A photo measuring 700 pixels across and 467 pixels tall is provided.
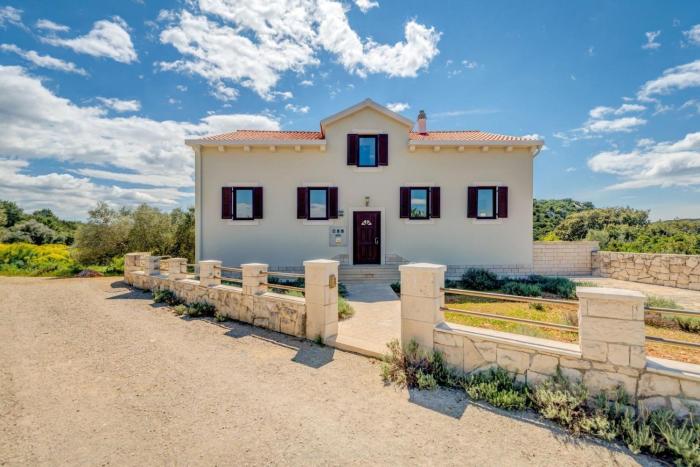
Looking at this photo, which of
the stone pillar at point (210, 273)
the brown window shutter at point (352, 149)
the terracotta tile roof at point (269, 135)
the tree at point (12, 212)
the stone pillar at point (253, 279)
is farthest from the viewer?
the tree at point (12, 212)

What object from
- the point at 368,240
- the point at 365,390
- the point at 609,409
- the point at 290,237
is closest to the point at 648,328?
the point at 609,409

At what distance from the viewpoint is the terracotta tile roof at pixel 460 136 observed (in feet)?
41.0

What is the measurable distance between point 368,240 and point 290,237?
118 inches

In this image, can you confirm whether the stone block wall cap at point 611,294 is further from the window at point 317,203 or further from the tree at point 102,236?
the tree at point 102,236

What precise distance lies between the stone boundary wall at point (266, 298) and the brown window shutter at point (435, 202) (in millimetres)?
7627

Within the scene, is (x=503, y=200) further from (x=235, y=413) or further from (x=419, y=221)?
(x=235, y=413)

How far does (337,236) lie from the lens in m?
12.2

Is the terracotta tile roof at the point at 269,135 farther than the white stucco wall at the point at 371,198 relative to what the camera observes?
Yes

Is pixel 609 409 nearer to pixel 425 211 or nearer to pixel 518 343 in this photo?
pixel 518 343

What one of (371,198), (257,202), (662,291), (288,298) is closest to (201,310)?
(288,298)

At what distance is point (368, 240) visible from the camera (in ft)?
40.4

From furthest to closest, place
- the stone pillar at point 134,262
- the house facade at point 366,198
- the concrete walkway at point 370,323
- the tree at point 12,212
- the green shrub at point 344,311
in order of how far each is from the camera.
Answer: the tree at point 12,212 < the house facade at point 366,198 < the stone pillar at point 134,262 < the green shrub at point 344,311 < the concrete walkway at point 370,323

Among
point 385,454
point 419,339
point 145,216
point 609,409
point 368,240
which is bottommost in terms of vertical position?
point 385,454

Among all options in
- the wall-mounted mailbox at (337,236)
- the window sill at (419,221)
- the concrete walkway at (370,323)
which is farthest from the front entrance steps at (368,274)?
the window sill at (419,221)
